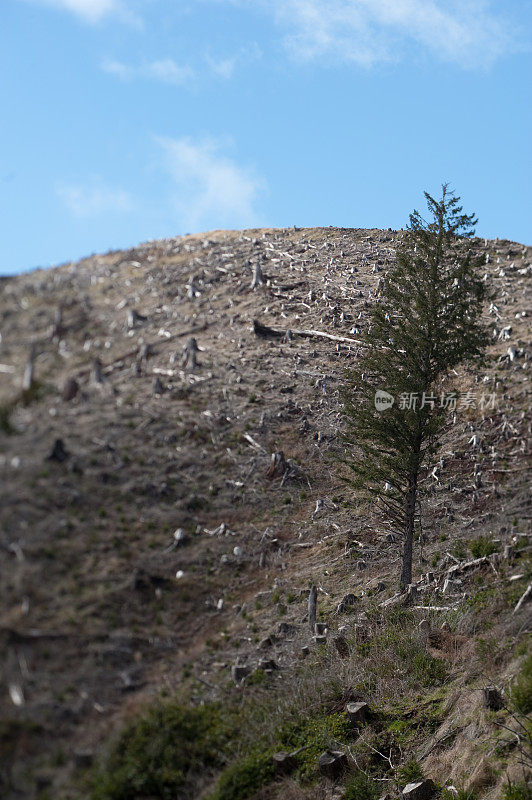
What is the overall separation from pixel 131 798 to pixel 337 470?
9.13 m

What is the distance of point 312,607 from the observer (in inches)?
407

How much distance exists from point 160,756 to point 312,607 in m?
6.28

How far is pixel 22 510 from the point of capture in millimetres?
4074

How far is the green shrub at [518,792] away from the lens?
7.51 m

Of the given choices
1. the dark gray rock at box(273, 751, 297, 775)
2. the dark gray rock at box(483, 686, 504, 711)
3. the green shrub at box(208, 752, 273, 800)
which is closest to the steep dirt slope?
the green shrub at box(208, 752, 273, 800)

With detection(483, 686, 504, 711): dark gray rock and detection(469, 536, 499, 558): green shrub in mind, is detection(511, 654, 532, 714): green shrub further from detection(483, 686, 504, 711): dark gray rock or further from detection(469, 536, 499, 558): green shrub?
detection(469, 536, 499, 558): green shrub

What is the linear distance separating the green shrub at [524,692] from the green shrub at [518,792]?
3.80 ft

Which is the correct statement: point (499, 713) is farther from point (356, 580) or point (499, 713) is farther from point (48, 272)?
point (48, 272)

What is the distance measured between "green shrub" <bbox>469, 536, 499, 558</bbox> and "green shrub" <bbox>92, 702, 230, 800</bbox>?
26.3ft

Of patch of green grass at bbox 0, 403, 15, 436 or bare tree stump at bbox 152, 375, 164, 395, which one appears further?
bare tree stump at bbox 152, 375, 164, 395

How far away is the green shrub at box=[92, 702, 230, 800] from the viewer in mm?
3900

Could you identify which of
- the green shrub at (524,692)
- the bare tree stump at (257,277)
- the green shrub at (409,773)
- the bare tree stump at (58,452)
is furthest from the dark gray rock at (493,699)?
the bare tree stump at (257,277)
